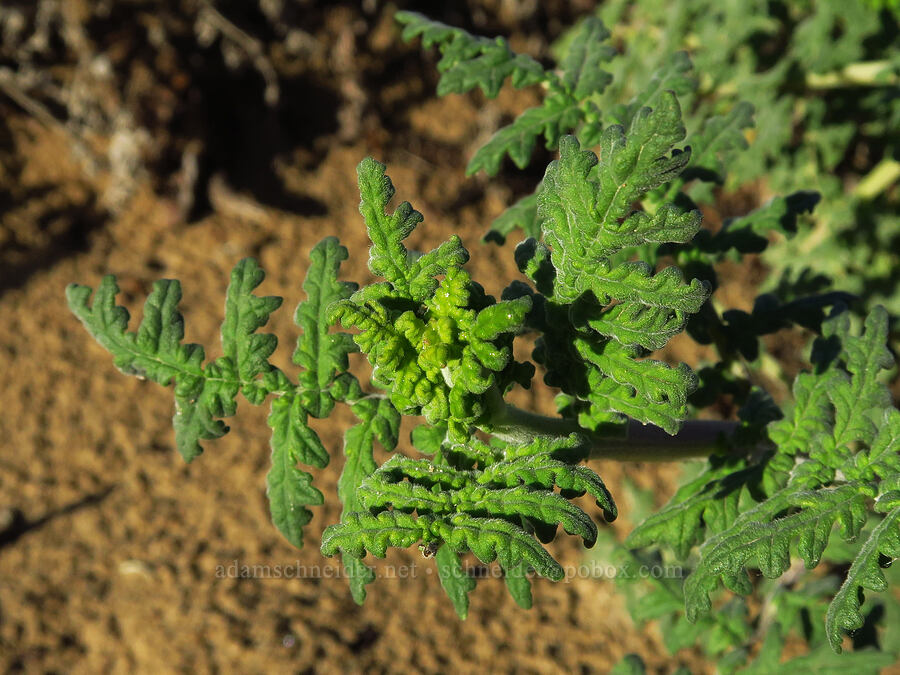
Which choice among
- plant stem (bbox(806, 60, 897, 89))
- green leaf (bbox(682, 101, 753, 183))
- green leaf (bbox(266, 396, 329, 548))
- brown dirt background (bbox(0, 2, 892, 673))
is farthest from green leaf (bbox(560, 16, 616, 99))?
brown dirt background (bbox(0, 2, 892, 673))

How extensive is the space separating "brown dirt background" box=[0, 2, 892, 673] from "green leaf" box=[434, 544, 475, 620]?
2182 millimetres

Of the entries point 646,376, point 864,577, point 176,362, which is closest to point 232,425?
point 176,362

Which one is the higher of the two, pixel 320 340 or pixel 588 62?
pixel 588 62

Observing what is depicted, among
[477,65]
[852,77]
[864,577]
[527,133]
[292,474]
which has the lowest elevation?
[864,577]

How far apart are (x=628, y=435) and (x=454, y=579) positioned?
22.7 inches

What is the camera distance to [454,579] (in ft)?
4.54

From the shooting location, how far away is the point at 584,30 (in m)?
2.18

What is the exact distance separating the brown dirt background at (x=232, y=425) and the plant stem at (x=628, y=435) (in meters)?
1.84

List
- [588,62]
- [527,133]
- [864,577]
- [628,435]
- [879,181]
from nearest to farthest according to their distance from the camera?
1. [864,577]
2. [628,435]
3. [527,133]
4. [588,62]
5. [879,181]

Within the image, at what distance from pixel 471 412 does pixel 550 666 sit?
232 cm

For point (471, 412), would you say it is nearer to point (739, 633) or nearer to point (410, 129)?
point (739, 633)

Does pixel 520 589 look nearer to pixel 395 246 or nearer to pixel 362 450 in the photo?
pixel 362 450

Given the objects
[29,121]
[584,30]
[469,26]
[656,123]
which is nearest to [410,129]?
[469,26]

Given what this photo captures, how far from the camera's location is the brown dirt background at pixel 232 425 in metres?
3.41
